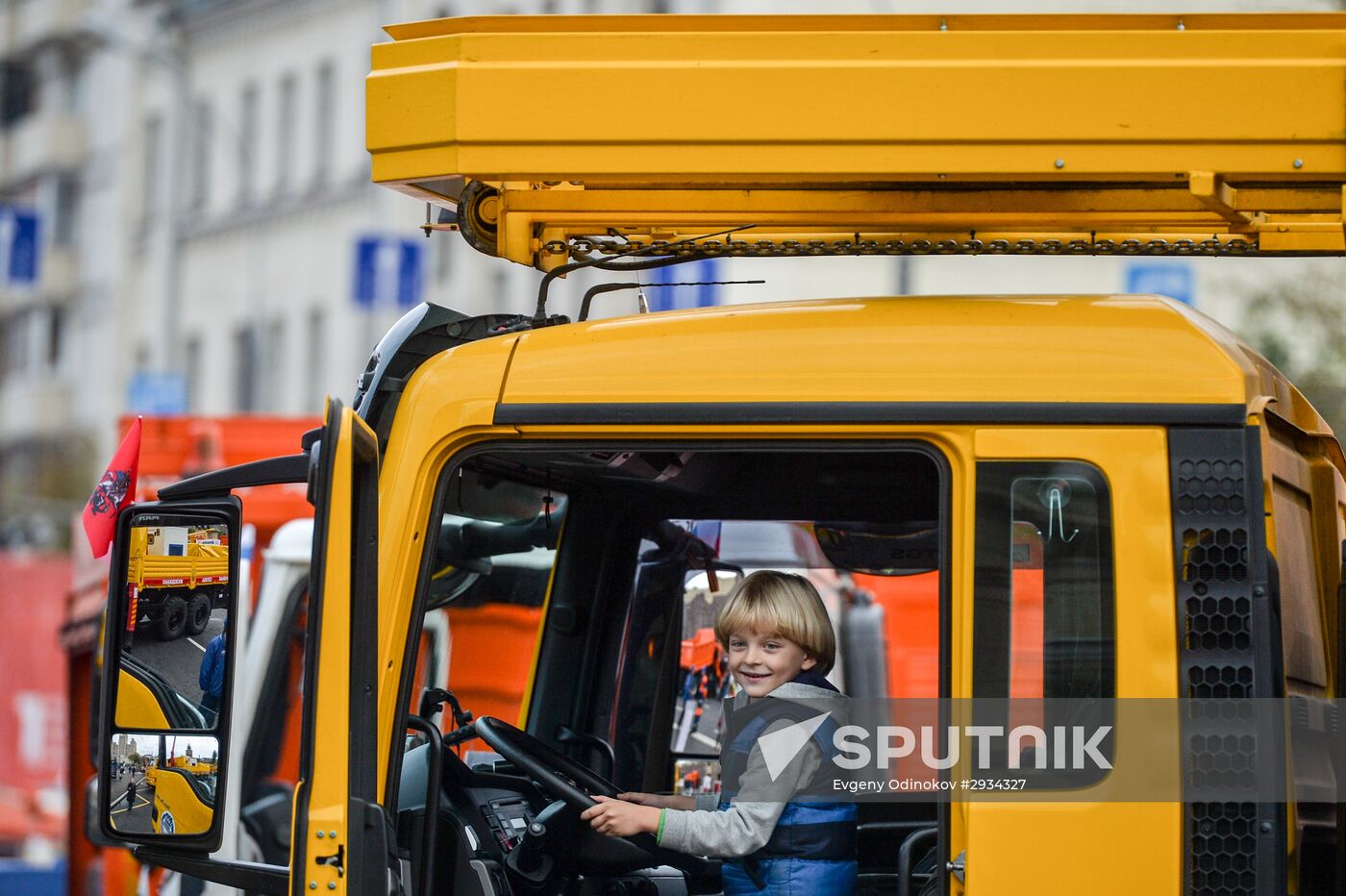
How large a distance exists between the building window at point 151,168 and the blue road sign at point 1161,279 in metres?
36.9

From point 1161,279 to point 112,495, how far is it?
394 inches

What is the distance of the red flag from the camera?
359 centimetres

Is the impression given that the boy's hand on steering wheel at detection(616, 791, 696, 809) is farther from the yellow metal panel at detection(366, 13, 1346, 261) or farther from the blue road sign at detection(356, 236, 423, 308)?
the blue road sign at detection(356, 236, 423, 308)

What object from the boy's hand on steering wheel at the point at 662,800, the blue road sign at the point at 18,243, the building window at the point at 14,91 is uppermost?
the building window at the point at 14,91

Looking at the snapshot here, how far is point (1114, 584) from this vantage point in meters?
3.39

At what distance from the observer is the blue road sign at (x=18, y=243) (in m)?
29.7

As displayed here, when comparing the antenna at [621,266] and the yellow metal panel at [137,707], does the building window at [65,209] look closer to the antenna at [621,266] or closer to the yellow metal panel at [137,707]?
the antenna at [621,266]

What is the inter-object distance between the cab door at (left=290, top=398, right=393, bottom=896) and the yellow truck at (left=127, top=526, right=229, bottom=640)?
18 cm

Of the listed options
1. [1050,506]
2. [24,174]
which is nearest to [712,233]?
[1050,506]

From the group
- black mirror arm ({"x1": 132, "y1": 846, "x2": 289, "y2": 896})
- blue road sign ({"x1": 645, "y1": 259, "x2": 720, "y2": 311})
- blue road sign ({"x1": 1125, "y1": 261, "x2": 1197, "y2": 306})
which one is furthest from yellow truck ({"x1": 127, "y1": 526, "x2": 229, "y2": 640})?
blue road sign ({"x1": 1125, "y1": 261, "x2": 1197, "y2": 306})

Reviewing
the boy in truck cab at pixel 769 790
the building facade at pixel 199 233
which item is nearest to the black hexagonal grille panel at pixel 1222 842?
the boy in truck cab at pixel 769 790

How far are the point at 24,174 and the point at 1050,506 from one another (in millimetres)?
55549

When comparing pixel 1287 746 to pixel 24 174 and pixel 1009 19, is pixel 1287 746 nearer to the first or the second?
pixel 1009 19

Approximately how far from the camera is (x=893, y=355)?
141 inches
